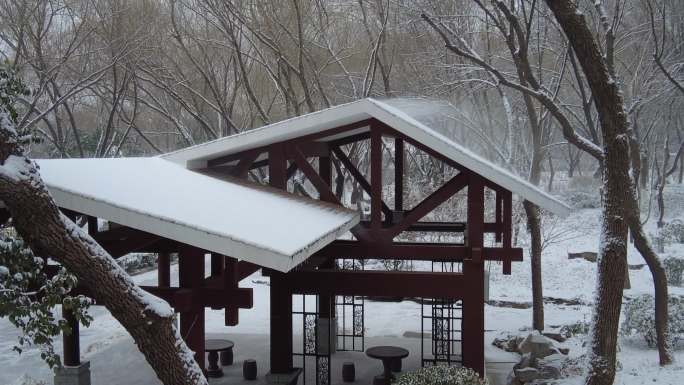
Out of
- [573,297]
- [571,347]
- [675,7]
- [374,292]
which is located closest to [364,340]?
[571,347]

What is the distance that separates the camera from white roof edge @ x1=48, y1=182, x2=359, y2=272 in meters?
5.45

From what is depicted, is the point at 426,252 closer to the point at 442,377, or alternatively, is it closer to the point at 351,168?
the point at 351,168

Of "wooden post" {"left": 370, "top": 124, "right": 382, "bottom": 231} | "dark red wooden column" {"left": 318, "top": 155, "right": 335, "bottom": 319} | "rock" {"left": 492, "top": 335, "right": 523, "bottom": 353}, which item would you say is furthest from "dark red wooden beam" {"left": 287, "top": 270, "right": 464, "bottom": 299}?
"rock" {"left": 492, "top": 335, "right": 523, "bottom": 353}

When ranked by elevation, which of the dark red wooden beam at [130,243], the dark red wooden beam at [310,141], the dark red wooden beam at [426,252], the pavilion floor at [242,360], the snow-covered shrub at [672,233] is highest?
the dark red wooden beam at [310,141]

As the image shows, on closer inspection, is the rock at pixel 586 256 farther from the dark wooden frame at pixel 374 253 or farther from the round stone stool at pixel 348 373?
the round stone stool at pixel 348 373

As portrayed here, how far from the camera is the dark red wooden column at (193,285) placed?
691 centimetres

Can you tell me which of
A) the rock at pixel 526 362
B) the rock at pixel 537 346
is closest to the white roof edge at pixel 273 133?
the rock at pixel 526 362

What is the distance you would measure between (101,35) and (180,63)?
373 cm

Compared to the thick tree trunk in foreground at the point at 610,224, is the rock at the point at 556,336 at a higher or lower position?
lower

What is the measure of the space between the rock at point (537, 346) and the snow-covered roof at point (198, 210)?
19.4 feet

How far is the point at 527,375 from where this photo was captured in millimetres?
11445

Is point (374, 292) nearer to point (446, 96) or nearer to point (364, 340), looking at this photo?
point (364, 340)

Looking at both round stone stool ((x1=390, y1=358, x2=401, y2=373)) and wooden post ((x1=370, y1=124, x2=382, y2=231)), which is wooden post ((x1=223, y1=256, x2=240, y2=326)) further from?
round stone stool ((x1=390, y1=358, x2=401, y2=373))

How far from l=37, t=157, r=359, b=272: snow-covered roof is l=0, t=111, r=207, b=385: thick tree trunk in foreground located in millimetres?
893
